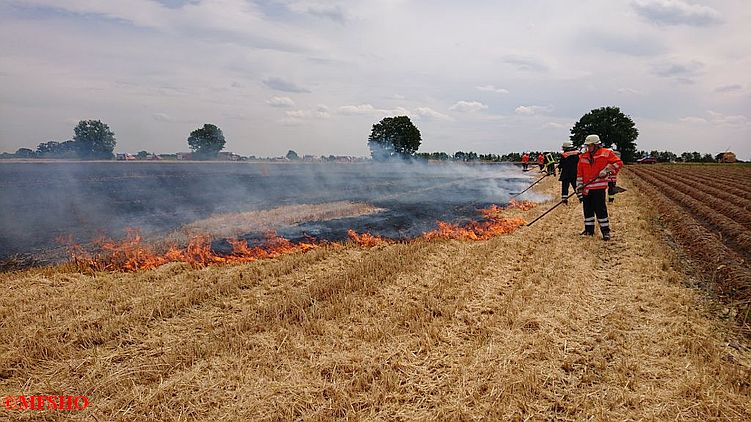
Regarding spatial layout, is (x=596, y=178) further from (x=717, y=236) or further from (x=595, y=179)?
(x=717, y=236)

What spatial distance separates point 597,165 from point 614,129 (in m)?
74.3

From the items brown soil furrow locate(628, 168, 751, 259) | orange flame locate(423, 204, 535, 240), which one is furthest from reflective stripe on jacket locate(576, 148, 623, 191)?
brown soil furrow locate(628, 168, 751, 259)

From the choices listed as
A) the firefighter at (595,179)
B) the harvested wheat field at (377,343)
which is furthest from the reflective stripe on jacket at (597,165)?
the harvested wheat field at (377,343)

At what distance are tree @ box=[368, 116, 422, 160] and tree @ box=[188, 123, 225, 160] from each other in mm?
35182

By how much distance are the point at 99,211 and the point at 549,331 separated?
1680 centimetres

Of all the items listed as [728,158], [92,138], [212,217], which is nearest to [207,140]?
[92,138]

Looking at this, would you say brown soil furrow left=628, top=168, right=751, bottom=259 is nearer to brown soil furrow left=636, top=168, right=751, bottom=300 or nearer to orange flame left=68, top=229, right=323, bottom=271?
brown soil furrow left=636, top=168, right=751, bottom=300

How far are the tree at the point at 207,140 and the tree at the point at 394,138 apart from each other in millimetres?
35182

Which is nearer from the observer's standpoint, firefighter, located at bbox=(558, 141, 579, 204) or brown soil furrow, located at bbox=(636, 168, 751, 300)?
brown soil furrow, located at bbox=(636, 168, 751, 300)

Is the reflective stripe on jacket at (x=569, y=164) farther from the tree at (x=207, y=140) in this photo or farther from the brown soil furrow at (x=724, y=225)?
the tree at (x=207, y=140)

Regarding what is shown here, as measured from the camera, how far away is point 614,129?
7138 cm

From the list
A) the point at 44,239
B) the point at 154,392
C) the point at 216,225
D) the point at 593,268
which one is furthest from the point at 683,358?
the point at 44,239

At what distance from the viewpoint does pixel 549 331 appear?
15.3ft

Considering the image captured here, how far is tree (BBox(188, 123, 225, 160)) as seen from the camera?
266ft
